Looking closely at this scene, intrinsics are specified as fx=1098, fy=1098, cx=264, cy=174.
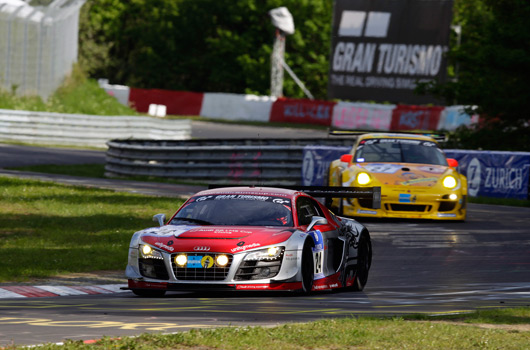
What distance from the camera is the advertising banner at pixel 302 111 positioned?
2176 inches

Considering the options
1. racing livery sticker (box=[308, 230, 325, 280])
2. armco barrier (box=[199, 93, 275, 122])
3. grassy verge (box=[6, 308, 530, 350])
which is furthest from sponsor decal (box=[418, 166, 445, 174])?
armco barrier (box=[199, 93, 275, 122])

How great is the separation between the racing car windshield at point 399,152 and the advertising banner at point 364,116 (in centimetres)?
3175

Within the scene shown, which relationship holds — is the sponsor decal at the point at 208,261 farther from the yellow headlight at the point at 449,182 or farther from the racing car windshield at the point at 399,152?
the racing car windshield at the point at 399,152

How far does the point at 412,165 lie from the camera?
18.5m

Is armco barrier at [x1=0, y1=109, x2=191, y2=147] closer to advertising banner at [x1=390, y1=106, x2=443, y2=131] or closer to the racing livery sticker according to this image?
advertising banner at [x1=390, y1=106, x2=443, y2=131]

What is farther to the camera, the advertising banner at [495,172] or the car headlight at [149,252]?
the advertising banner at [495,172]

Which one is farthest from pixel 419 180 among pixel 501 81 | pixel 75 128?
pixel 75 128

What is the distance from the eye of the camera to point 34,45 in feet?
137

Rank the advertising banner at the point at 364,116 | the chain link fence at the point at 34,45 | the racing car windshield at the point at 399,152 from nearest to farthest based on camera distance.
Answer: the racing car windshield at the point at 399,152 → the chain link fence at the point at 34,45 → the advertising banner at the point at 364,116

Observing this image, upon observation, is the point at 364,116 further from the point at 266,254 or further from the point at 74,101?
the point at 266,254

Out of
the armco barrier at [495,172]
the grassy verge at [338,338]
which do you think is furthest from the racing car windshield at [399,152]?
the grassy verge at [338,338]

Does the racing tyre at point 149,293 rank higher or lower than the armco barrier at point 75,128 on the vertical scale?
higher

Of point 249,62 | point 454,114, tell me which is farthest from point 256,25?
point 454,114

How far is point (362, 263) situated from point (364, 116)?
134 ft
